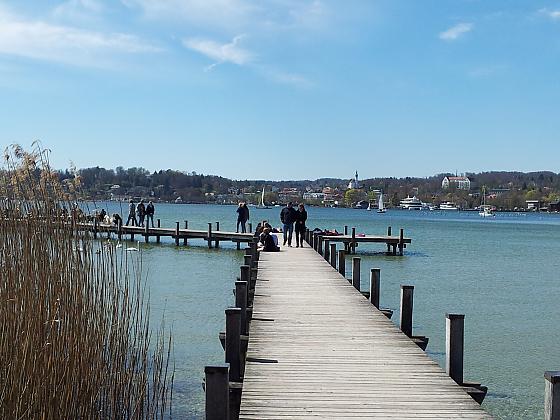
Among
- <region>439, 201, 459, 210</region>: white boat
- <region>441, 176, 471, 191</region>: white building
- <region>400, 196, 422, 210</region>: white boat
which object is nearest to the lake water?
<region>400, 196, 422, 210</region>: white boat

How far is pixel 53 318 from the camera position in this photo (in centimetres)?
542

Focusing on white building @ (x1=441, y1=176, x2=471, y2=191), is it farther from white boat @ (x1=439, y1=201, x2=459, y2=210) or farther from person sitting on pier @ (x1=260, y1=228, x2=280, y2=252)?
person sitting on pier @ (x1=260, y1=228, x2=280, y2=252)

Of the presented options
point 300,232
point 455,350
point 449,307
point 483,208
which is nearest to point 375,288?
point 455,350

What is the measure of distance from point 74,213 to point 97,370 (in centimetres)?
129

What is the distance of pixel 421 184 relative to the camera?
18338 cm

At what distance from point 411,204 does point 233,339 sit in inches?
6827

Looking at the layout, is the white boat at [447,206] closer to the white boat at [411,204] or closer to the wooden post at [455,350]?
the white boat at [411,204]

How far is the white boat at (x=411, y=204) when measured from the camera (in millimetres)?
177125

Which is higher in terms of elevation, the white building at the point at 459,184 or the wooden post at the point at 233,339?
the white building at the point at 459,184

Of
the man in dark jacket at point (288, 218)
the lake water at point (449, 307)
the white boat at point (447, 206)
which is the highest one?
the man in dark jacket at point (288, 218)

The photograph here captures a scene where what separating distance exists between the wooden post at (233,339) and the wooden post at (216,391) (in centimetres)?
228

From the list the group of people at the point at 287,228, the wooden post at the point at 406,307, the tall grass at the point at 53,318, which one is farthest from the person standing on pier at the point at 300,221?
the tall grass at the point at 53,318

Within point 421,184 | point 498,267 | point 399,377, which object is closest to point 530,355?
point 399,377

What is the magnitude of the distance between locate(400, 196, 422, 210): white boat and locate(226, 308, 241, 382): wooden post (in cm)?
17222
